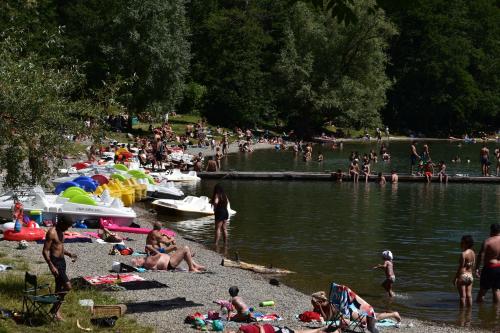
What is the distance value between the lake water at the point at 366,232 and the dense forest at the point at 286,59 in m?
11.6

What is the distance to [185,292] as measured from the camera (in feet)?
61.4

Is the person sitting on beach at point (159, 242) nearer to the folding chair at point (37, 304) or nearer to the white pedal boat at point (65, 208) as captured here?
the white pedal boat at point (65, 208)

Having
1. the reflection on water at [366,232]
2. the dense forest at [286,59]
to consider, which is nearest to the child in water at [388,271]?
the reflection on water at [366,232]

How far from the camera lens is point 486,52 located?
11631 centimetres

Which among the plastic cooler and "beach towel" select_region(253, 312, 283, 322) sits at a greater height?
the plastic cooler

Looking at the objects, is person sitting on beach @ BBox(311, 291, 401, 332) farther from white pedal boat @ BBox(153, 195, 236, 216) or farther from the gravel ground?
white pedal boat @ BBox(153, 195, 236, 216)

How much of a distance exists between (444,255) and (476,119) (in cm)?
8793

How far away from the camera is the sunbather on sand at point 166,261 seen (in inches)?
836

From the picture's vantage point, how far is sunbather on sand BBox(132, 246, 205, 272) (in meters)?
21.2

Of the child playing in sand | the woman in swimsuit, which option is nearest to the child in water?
the woman in swimsuit

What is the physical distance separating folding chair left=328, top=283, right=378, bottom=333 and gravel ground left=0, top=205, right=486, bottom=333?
0.70 m

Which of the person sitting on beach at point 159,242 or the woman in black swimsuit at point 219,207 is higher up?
the woman in black swimsuit at point 219,207

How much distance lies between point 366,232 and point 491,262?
13269mm

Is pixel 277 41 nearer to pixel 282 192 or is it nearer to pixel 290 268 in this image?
pixel 282 192
